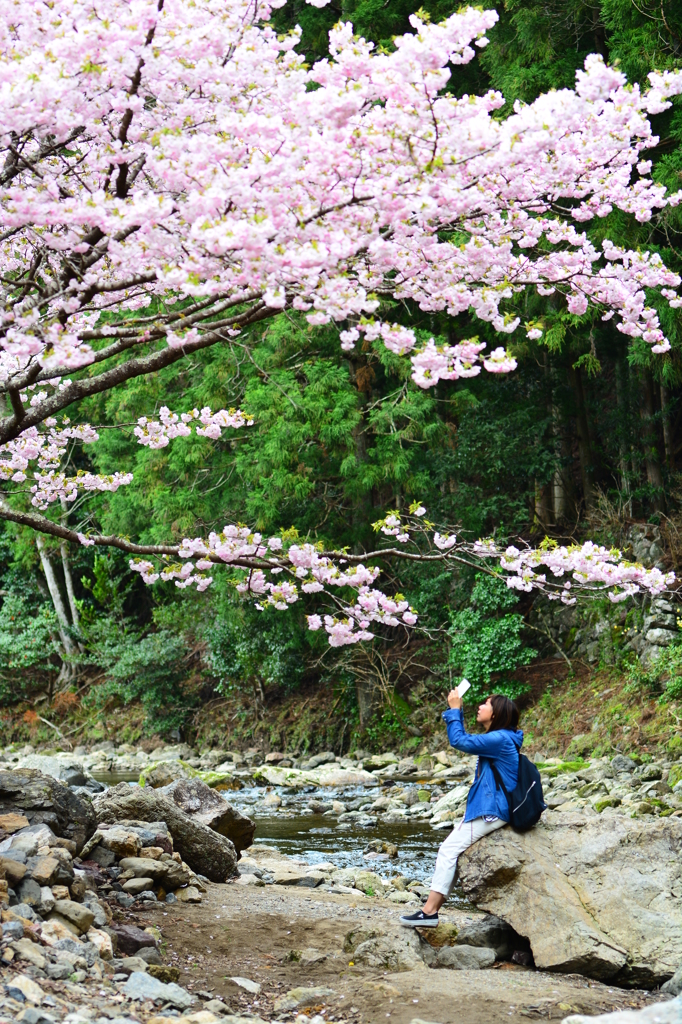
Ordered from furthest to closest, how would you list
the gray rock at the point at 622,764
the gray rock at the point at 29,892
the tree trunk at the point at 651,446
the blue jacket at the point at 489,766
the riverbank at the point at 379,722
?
the tree trunk at the point at 651,446, the riverbank at the point at 379,722, the gray rock at the point at 622,764, the blue jacket at the point at 489,766, the gray rock at the point at 29,892

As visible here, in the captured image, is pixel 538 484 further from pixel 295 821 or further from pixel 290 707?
pixel 295 821

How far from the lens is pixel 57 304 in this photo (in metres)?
4.65

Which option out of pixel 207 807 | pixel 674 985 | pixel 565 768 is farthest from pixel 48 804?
pixel 565 768

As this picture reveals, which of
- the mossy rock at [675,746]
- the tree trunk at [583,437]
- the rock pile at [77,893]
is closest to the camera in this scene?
the rock pile at [77,893]

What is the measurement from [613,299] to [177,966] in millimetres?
4468

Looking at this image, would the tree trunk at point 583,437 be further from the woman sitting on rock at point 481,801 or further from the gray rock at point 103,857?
the gray rock at point 103,857

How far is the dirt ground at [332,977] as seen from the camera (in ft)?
14.8

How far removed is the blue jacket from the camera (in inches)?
219

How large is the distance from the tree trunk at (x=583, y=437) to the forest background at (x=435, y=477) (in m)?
0.04

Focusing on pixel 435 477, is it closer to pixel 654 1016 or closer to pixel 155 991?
pixel 155 991

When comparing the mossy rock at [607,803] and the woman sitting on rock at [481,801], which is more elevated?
the woman sitting on rock at [481,801]

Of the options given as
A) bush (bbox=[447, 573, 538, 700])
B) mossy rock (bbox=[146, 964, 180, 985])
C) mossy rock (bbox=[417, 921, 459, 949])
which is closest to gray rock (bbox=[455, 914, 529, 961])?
mossy rock (bbox=[417, 921, 459, 949])

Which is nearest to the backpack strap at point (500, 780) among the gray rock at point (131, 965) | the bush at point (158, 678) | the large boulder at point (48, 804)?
the gray rock at point (131, 965)

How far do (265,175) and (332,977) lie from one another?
159 inches
